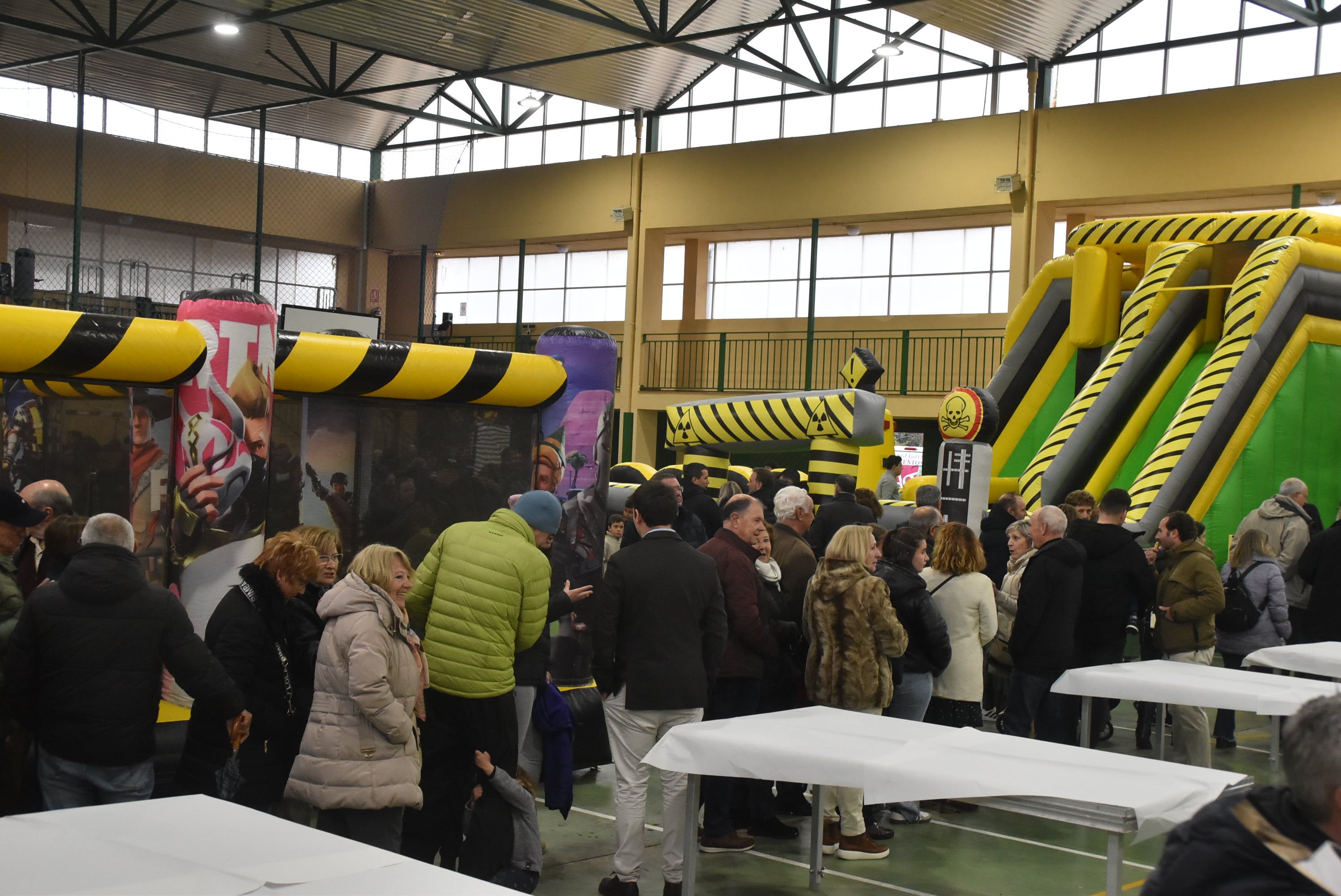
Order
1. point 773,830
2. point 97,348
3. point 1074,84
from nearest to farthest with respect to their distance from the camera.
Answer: point 97,348, point 773,830, point 1074,84

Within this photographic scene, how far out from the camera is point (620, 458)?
76.2ft

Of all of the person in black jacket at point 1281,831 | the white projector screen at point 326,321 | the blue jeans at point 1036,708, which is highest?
the white projector screen at point 326,321

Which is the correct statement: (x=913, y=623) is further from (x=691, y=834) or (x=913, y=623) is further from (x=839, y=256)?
(x=839, y=256)

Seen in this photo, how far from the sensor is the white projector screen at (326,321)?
13969 mm

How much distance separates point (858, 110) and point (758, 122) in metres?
1.91

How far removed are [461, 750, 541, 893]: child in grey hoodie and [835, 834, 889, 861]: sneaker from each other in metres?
1.45

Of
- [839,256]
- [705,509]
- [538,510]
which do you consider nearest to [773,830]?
[538,510]

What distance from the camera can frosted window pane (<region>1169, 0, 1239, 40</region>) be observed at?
18.8 metres

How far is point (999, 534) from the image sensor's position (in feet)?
27.1

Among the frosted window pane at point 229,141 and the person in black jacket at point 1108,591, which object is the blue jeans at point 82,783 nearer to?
the person in black jacket at point 1108,591

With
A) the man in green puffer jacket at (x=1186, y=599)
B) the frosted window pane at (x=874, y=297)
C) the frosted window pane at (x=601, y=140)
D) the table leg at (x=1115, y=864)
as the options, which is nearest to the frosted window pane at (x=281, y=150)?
the frosted window pane at (x=601, y=140)

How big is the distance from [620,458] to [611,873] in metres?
18.0

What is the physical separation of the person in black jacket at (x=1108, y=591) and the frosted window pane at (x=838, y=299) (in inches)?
649

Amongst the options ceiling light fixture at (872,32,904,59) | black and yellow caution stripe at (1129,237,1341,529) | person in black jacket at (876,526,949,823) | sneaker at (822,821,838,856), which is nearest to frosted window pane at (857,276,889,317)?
ceiling light fixture at (872,32,904,59)
